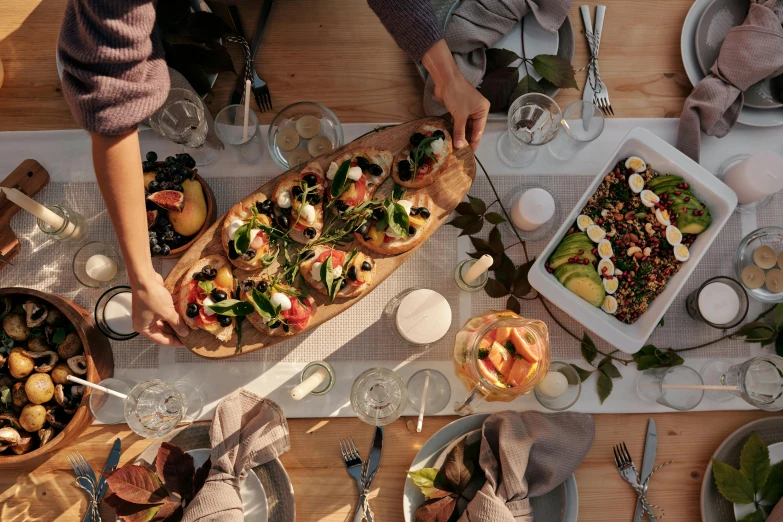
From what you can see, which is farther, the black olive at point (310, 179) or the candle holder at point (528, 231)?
the candle holder at point (528, 231)

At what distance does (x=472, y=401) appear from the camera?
130 cm

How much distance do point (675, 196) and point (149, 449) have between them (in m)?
1.51

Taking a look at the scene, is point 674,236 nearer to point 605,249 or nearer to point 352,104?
point 605,249

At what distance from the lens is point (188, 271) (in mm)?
1246

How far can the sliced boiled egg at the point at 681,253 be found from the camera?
1.34 metres

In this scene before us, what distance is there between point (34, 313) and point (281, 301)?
0.61 m

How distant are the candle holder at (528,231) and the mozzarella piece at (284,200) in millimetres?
596

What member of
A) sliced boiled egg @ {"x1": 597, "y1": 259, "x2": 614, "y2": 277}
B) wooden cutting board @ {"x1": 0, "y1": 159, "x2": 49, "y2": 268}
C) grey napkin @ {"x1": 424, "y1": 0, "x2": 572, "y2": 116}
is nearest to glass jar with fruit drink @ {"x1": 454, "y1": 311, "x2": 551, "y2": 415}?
sliced boiled egg @ {"x1": 597, "y1": 259, "x2": 614, "y2": 277}

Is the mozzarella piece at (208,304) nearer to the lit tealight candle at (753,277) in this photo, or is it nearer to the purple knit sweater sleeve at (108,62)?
the purple knit sweater sleeve at (108,62)

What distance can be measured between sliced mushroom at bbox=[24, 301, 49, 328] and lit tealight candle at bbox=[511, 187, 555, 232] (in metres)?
1.23

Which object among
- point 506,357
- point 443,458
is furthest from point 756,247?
point 443,458

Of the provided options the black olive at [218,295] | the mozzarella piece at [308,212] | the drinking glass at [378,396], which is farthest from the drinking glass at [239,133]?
the drinking glass at [378,396]

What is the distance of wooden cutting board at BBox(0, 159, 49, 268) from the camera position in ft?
4.48

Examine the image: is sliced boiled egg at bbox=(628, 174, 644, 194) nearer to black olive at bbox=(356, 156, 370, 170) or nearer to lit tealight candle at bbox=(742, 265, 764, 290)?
lit tealight candle at bbox=(742, 265, 764, 290)
